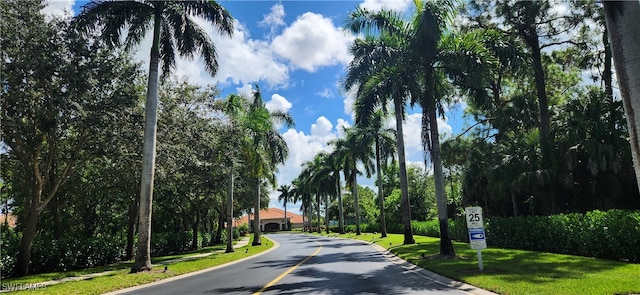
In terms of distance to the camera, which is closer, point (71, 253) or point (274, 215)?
point (71, 253)

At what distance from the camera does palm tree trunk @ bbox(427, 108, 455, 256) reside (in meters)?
17.1

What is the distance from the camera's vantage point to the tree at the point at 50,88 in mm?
13594

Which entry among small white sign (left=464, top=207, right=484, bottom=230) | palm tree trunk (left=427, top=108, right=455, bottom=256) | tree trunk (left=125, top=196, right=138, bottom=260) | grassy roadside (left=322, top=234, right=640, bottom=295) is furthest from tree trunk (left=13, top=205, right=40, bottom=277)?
small white sign (left=464, top=207, right=484, bottom=230)

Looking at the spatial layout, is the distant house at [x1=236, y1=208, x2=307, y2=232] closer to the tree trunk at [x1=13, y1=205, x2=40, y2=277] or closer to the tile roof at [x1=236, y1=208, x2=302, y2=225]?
the tile roof at [x1=236, y1=208, x2=302, y2=225]

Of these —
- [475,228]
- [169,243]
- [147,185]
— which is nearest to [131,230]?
[169,243]

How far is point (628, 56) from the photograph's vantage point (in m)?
6.59

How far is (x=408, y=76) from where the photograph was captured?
1889cm

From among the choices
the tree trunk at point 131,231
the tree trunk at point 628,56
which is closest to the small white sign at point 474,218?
the tree trunk at point 628,56

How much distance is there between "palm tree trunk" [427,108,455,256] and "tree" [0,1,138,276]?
41.2 ft

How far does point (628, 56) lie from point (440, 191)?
38.6 feet

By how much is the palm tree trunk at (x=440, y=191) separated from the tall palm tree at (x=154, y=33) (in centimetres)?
981

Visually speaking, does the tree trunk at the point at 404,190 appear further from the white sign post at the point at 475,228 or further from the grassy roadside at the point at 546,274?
the white sign post at the point at 475,228

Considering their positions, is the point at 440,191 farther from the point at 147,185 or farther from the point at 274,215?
the point at 274,215

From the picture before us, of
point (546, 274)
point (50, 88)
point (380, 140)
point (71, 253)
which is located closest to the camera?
point (546, 274)
